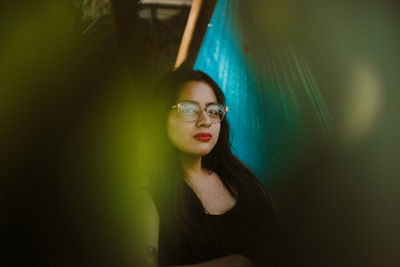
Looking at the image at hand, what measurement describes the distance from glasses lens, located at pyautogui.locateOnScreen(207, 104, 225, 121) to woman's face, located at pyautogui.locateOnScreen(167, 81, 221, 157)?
0.01 meters

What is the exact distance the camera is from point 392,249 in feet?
3.02

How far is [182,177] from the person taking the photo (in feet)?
2.65

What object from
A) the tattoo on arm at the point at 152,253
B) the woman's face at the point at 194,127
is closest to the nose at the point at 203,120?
the woman's face at the point at 194,127

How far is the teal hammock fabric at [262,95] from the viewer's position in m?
0.92

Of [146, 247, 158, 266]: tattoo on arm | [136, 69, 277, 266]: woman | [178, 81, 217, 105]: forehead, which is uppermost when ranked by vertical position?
[178, 81, 217, 105]: forehead

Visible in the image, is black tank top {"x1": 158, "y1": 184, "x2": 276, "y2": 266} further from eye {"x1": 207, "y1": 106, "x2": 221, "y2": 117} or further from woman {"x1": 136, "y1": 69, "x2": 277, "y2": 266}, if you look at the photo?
eye {"x1": 207, "y1": 106, "x2": 221, "y2": 117}

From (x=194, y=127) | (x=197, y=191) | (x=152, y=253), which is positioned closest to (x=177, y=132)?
(x=194, y=127)

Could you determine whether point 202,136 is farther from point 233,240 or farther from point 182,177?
point 233,240

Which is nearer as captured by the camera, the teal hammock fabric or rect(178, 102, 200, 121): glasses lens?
rect(178, 102, 200, 121): glasses lens

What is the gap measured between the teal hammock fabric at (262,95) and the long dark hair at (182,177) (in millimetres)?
48

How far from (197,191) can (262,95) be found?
0.40 metres

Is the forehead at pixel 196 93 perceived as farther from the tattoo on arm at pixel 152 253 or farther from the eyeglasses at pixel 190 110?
the tattoo on arm at pixel 152 253

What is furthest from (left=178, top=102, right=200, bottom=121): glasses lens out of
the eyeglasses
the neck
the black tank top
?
the black tank top

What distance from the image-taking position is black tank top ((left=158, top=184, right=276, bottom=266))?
734mm
